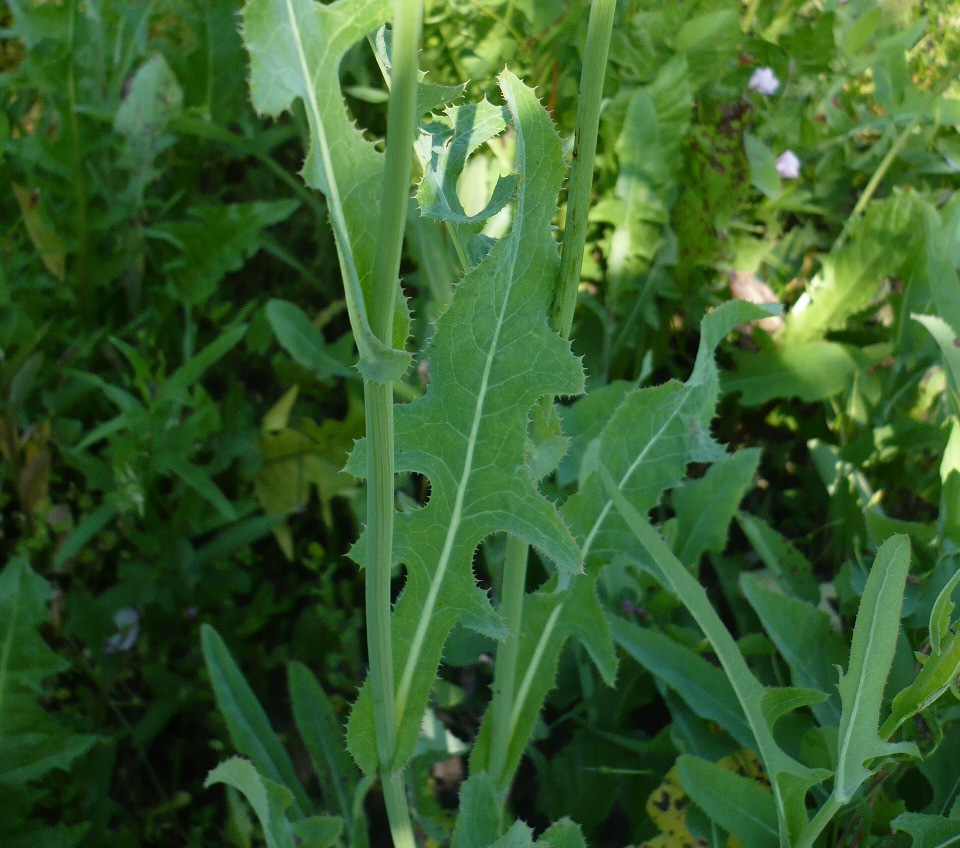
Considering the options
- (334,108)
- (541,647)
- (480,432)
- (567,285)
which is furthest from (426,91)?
(541,647)

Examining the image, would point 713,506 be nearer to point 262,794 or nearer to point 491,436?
point 491,436

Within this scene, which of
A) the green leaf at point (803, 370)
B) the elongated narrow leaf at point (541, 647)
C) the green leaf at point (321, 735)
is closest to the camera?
the elongated narrow leaf at point (541, 647)

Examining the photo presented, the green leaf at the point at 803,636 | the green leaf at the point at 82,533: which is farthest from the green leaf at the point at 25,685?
the green leaf at the point at 803,636

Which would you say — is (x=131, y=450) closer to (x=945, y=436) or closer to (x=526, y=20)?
(x=526, y=20)

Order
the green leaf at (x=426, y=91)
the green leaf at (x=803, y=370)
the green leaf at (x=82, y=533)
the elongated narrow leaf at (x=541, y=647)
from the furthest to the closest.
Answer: the green leaf at (x=803, y=370)
the green leaf at (x=82, y=533)
the elongated narrow leaf at (x=541, y=647)
the green leaf at (x=426, y=91)

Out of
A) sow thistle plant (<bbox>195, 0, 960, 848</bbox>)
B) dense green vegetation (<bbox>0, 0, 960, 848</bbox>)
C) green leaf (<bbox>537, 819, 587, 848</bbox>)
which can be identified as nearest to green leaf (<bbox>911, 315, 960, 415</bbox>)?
dense green vegetation (<bbox>0, 0, 960, 848</bbox>)

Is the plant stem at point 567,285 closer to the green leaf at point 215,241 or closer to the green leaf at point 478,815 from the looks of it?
the green leaf at point 478,815

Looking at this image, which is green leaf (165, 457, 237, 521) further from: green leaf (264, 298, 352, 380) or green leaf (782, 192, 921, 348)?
green leaf (782, 192, 921, 348)
